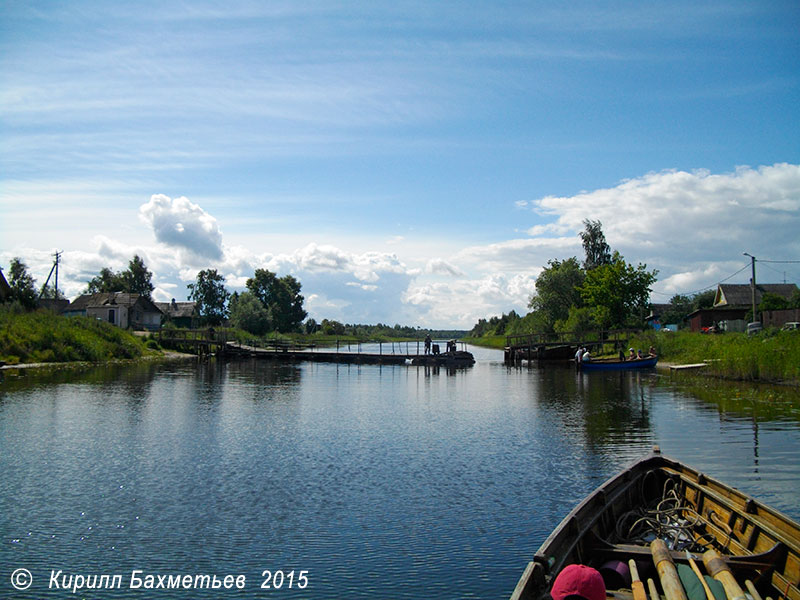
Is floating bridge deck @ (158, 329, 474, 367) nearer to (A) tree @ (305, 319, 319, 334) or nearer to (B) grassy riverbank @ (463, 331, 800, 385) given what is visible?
(B) grassy riverbank @ (463, 331, 800, 385)

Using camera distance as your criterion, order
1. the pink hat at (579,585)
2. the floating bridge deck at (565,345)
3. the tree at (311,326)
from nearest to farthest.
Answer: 1. the pink hat at (579,585)
2. the floating bridge deck at (565,345)
3. the tree at (311,326)

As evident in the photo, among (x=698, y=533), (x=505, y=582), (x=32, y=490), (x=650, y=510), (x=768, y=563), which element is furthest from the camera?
(x=32, y=490)

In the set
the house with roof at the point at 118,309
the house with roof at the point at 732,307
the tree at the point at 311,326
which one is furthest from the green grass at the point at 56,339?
the tree at the point at 311,326

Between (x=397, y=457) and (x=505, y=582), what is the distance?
29.2 feet

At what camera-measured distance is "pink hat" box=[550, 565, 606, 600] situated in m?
6.35

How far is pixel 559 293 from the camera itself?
82.1 metres

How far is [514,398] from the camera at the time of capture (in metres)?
34.1

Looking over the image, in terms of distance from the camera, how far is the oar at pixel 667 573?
6746mm

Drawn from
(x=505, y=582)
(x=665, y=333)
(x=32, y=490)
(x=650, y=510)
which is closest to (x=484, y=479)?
(x=650, y=510)

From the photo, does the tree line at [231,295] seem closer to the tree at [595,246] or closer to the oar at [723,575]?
the tree at [595,246]

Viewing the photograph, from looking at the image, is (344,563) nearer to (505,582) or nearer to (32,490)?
(505,582)

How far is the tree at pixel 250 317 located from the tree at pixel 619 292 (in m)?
56.2
